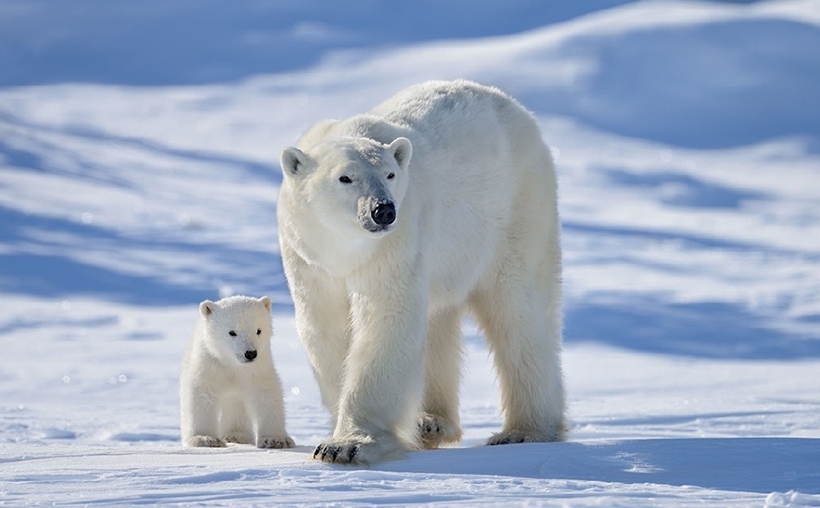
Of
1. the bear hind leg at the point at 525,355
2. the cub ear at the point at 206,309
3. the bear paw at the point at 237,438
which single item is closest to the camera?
the bear hind leg at the point at 525,355

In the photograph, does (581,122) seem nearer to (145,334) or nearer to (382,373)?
(145,334)

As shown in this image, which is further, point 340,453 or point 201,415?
point 201,415

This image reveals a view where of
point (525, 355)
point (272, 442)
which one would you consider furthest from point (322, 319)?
point (525, 355)

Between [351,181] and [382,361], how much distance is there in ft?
2.16

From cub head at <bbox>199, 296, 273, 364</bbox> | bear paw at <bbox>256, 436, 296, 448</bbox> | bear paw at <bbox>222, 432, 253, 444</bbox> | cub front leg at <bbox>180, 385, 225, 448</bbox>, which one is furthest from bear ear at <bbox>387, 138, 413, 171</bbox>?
bear paw at <bbox>222, 432, 253, 444</bbox>

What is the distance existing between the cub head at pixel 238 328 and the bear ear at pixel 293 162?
1.29 m

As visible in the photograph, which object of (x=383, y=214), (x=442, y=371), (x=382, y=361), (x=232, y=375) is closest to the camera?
(x=383, y=214)

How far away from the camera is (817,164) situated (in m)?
22.2

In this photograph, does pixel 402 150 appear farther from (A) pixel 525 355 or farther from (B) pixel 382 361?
(A) pixel 525 355

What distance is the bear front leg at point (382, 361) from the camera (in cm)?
436

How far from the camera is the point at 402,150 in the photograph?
14.5 ft

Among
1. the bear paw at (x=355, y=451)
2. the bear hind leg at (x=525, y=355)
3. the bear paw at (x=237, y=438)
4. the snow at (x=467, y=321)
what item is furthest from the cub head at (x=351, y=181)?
the bear paw at (x=237, y=438)

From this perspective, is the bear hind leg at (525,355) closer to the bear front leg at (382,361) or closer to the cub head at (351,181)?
the bear front leg at (382,361)

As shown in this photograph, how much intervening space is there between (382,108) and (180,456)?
1.68 meters
